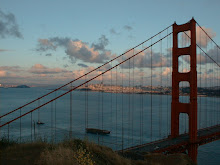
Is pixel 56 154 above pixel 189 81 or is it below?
below

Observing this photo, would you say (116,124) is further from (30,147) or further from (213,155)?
(30,147)

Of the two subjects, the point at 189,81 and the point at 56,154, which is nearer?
the point at 56,154

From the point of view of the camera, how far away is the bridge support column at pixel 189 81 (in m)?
25.9

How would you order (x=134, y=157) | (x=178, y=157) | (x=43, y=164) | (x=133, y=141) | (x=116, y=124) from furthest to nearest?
(x=116, y=124) < (x=133, y=141) < (x=178, y=157) < (x=134, y=157) < (x=43, y=164)

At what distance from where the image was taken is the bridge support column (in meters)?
25.9

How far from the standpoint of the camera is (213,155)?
4609 cm

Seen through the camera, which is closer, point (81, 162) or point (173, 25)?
point (81, 162)

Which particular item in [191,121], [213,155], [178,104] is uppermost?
[178,104]

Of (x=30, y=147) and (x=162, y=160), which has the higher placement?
(x=30, y=147)

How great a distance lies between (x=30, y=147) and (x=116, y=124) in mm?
61368

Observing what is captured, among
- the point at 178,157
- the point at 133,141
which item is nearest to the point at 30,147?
the point at 178,157

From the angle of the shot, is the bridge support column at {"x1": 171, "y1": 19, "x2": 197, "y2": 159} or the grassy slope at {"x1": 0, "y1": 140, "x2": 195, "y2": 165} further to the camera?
the bridge support column at {"x1": 171, "y1": 19, "x2": 197, "y2": 159}

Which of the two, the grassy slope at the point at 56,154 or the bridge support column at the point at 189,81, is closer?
the grassy slope at the point at 56,154

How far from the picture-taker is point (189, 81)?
26.4 metres
